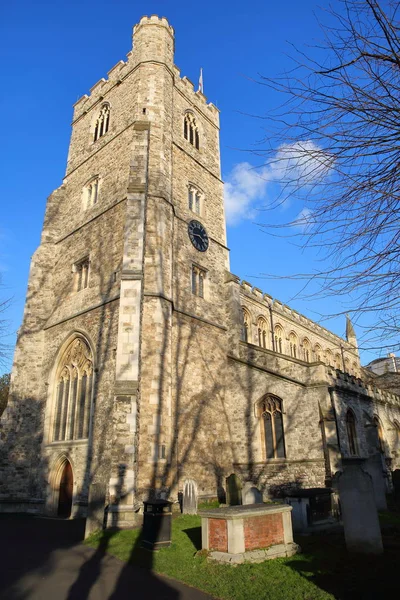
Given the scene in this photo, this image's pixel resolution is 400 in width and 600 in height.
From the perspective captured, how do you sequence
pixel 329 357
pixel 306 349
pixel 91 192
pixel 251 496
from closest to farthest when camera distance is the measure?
pixel 251 496 < pixel 91 192 < pixel 306 349 < pixel 329 357

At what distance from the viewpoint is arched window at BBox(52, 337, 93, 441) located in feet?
44.7

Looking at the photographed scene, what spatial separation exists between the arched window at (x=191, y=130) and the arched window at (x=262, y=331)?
34.5 ft

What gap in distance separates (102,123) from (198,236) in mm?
8389

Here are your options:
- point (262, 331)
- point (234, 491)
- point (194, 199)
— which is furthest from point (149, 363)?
point (262, 331)

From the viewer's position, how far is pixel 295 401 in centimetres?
1438

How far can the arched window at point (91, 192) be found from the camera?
17.9 metres

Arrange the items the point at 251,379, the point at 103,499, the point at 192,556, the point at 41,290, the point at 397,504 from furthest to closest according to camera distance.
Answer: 1. the point at 41,290
2. the point at 251,379
3. the point at 397,504
4. the point at 103,499
5. the point at 192,556

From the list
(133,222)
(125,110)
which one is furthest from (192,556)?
(125,110)

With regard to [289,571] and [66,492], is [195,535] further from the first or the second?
[66,492]

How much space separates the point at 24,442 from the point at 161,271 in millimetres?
8124

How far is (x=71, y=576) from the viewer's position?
6.32 metres

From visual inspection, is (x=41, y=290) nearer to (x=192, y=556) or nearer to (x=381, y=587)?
(x=192, y=556)

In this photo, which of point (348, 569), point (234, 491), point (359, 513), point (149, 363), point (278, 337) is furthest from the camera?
point (278, 337)

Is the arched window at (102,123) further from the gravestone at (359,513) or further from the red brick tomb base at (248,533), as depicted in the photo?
the gravestone at (359,513)
